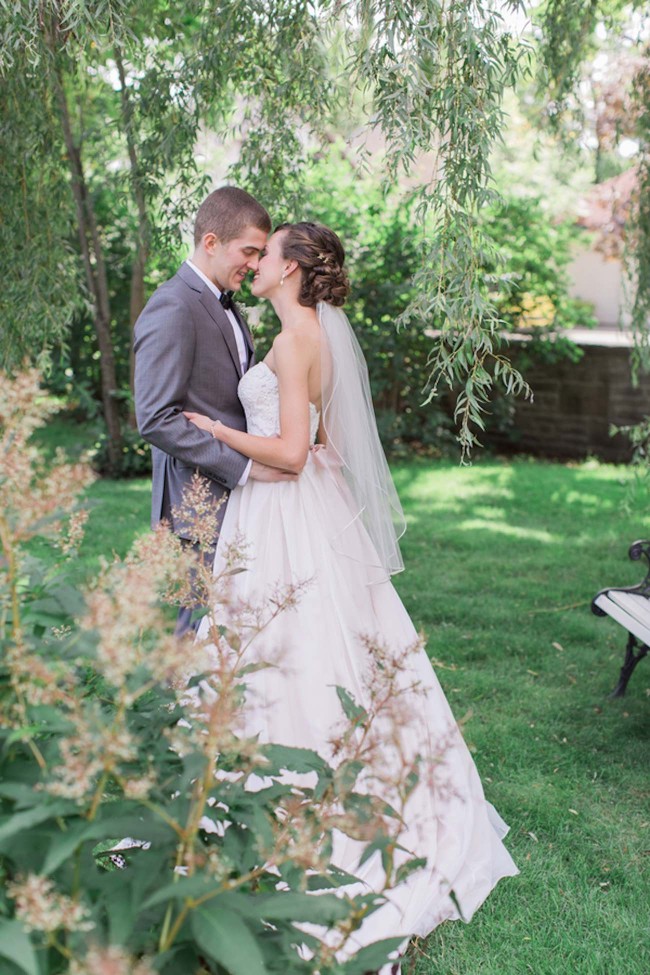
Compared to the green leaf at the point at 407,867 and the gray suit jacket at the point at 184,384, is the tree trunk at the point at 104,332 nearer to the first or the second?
the gray suit jacket at the point at 184,384

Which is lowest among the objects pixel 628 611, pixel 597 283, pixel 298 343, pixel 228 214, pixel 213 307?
pixel 628 611

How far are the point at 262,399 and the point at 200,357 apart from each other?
25 centimetres

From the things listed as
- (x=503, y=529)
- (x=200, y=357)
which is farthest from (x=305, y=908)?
(x=503, y=529)

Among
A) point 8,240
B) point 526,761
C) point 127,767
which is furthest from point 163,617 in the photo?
point 8,240

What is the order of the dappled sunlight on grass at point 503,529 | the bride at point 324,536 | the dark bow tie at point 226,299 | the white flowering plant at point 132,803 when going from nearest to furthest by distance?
the white flowering plant at point 132,803, the bride at point 324,536, the dark bow tie at point 226,299, the dappled sunlight on grass at point 503,529

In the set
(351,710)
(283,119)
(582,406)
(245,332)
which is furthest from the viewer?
(582,406)

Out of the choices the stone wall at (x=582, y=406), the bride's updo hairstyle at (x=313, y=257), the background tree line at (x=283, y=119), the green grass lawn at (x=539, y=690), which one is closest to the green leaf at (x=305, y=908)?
the green grass lawn at (x=539, y=690)

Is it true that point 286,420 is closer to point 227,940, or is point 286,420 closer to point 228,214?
point 228,214

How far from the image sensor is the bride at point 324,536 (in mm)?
3066

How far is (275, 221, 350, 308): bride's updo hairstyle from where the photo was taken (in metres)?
3.21

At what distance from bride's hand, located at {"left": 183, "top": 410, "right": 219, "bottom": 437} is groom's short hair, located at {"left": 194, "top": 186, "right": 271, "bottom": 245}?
2.02 ft

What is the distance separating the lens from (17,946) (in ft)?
3.99

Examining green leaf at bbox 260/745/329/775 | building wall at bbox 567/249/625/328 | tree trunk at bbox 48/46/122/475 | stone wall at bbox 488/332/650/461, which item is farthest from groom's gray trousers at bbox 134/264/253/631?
building wall at bbox 567/249/625/328

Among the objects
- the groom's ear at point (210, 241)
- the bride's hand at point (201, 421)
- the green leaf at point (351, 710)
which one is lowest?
the green leaf at point (351, 710)
